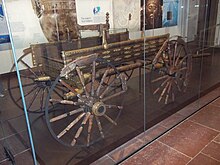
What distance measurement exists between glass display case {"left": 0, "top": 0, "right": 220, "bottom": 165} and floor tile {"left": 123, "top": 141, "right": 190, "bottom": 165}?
0.10 metres

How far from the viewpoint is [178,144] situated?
219cm

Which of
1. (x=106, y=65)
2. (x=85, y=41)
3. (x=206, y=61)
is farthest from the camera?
(x=206, y=61)

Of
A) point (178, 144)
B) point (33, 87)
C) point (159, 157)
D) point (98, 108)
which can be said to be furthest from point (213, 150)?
point (33, 87)

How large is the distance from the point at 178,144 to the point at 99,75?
3.50 ft

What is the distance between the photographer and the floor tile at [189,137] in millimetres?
2116

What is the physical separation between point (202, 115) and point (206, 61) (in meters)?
1.44

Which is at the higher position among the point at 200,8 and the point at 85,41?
the point at 200,8

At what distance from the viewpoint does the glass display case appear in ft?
6.59

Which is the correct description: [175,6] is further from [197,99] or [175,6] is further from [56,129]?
[56,129]

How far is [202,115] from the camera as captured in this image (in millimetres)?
2752

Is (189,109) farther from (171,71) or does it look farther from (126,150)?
(126,150)

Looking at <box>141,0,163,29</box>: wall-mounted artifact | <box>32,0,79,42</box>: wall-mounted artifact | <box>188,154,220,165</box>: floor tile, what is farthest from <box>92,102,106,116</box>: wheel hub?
<box>32,0,79,42</box>: wall-mounted artifact

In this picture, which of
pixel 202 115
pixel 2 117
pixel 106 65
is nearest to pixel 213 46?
pixel 202 115

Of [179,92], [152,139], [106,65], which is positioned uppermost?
[106,65]
